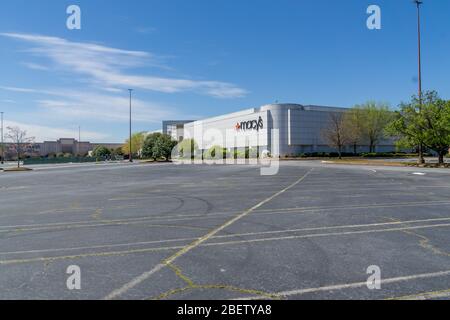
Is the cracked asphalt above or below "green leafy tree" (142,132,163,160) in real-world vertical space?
below

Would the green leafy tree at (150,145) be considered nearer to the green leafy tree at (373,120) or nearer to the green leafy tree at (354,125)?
the green leafy tree at (354,125)

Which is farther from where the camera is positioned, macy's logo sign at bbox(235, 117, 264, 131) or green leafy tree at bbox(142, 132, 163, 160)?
macy's logo sign at bbox(235, 117, 264, 131)

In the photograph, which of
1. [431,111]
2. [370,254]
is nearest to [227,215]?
[370,254]

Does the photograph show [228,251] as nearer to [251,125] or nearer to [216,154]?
[216,154]

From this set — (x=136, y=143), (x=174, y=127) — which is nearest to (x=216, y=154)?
(x=136, y=143)

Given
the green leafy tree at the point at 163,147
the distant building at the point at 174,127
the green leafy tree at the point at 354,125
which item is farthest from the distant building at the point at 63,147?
the green leafy tree at the point at 354,125

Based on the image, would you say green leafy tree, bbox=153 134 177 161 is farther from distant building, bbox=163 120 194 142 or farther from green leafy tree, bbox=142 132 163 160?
distant building, bbox=163 120 194 142

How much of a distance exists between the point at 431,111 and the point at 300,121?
149ft

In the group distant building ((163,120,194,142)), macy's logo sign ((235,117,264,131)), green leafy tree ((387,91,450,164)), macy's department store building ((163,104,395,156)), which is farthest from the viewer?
distant building ((163,120,194,142))

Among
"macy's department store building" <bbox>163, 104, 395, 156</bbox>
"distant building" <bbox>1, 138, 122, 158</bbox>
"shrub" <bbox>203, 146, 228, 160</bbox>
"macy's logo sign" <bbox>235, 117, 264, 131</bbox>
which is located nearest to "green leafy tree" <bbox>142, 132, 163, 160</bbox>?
"shrub" <bbox>203, 146, 228, 160</bbox>

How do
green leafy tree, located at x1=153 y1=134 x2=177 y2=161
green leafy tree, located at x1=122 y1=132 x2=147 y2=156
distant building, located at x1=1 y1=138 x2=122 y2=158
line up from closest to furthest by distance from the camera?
green leafy tree, located at x1=153 y1=134 x2=177 y2=161, green leafy tree, located at x1=122 y1=132 x2=147 y2=156, distant building, located at x1=1 y1=138 x2=122 y2=158

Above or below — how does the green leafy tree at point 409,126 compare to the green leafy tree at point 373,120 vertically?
below

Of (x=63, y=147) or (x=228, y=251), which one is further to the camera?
(x=63, y=147)
